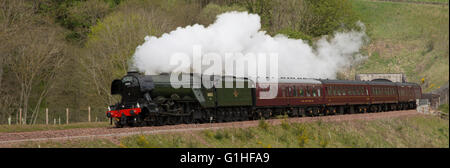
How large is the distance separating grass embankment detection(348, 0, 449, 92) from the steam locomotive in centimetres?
3119

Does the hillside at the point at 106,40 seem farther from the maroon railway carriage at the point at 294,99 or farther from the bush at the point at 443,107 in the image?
the maroon railway carriage at the point at 294,99

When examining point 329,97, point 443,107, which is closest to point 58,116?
point 329,97

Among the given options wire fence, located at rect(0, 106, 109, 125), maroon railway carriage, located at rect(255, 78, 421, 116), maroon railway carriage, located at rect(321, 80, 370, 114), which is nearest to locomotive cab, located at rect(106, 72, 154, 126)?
maroon railway carriage, located at rect(255, 78, 421, 116)

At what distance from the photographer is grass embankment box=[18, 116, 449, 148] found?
73.7 feet

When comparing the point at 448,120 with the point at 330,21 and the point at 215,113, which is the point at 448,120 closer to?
the point at 215,113

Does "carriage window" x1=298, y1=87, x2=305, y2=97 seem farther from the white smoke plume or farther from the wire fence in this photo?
the wire fence

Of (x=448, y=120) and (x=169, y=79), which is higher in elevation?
(x=169, y=79)

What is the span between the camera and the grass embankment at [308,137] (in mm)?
22469

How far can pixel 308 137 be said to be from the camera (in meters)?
28.8

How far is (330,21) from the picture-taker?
76.9 meters

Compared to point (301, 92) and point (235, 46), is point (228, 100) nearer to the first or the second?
point (301, 92)

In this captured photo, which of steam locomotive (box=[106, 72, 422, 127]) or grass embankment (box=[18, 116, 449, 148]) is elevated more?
steam locomotive (box=[106, 72, 422, 127])

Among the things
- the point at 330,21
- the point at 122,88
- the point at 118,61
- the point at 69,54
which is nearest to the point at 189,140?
Result: the point at 122,88

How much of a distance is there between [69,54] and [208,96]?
1266 inches
